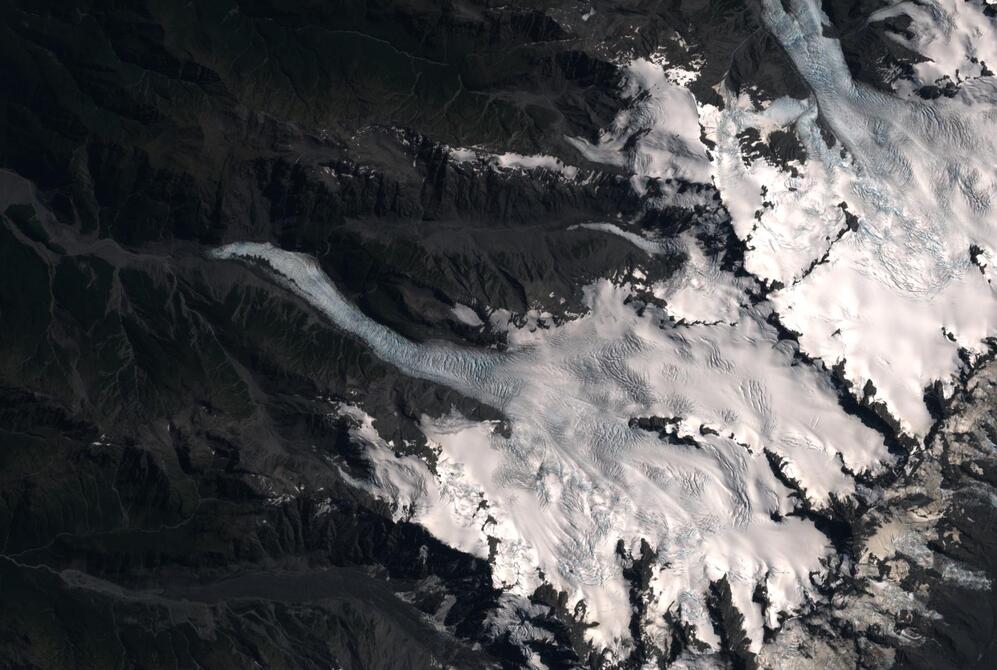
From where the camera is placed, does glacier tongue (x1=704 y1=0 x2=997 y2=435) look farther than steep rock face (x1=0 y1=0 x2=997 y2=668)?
Yes

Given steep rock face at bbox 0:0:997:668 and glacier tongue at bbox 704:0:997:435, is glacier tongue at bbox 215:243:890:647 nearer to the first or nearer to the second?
steep rock face at bbox 0:0:997:668

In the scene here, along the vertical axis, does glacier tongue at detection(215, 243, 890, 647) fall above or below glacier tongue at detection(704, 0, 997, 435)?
below

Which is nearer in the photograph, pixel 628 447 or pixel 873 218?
pixel 628 447

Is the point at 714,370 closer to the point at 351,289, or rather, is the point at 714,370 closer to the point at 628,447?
the point at 628,447

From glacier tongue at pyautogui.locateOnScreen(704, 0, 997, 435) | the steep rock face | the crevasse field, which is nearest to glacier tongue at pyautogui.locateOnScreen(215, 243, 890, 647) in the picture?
the crevasse field

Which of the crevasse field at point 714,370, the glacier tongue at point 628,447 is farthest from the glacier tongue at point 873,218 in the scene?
the glacier tongue at point 628,447

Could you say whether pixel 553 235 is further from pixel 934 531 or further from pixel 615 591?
pixel 934 531

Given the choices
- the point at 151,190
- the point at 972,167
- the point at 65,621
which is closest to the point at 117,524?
the point at 65,621

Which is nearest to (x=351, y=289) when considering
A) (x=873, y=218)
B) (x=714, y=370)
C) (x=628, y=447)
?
(x=628, y=447)
